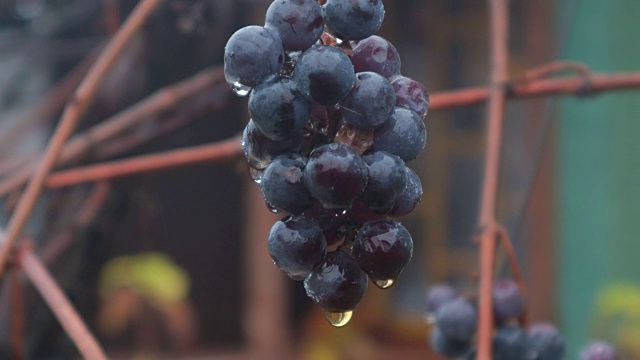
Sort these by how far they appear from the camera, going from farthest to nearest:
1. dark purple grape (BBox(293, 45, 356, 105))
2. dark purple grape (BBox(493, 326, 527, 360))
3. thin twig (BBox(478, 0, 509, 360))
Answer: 1. dark purple grape (BBox(493, 326, 527, 360))
2. thin twig (BBox(478, 0, 509, 360))
3. dark purple grape (BBox(293, 45, 356, 105))

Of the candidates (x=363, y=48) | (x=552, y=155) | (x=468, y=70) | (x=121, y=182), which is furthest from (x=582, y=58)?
(x=363, y=48)

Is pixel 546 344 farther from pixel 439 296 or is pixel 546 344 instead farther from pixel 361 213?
pixel 361 213

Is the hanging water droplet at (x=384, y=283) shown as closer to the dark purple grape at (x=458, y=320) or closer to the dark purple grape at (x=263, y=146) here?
the dark purple grape at (x=263, y=146)

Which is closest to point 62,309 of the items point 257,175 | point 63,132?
point 63,132

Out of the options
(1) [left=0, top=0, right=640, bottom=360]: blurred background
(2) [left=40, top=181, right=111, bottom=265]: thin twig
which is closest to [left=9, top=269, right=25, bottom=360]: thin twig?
(1) [left=0, top=0, right=640, bottom=360]: blurred background

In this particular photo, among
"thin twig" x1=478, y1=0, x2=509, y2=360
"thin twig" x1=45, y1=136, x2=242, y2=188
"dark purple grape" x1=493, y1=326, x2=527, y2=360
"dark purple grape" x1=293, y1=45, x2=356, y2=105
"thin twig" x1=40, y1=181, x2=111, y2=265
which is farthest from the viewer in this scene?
"thin twig" x1=40, y1=181, x2=111, y2=265

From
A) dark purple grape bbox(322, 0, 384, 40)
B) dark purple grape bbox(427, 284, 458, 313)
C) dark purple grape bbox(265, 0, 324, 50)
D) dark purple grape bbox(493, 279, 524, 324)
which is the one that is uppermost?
dark purple grape bbox(427, 284, 458, 313)

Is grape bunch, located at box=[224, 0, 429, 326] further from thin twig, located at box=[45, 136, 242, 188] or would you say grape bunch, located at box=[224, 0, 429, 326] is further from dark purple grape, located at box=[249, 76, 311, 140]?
thin twig, located at box=[45, 136, 242, 188]
